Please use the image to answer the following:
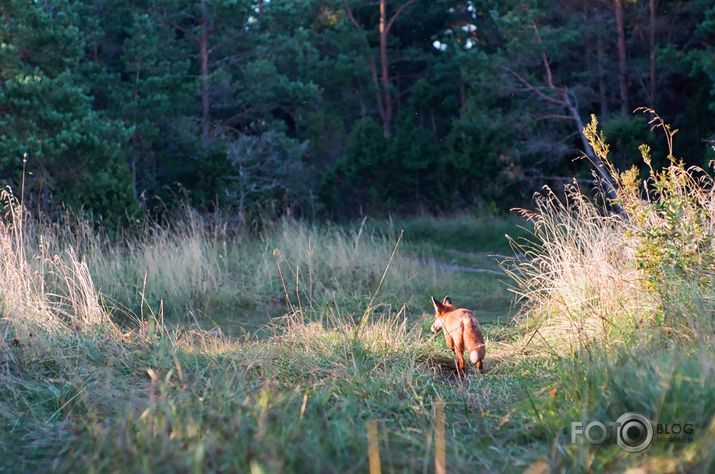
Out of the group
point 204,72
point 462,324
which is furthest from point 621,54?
point 462,324

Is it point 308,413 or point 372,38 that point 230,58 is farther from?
point 308,413

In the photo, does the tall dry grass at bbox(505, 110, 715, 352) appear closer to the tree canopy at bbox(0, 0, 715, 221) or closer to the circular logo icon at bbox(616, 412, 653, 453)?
the circular logo icon at bbox(616, 412, 653, 453)

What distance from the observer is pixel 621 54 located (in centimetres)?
2366

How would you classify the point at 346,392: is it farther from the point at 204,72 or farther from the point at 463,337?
the point at 204,72

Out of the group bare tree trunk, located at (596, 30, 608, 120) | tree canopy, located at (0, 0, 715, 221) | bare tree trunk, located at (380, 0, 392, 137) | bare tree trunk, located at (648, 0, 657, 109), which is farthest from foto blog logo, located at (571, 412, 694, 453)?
bare tree trunk, located at (380, 0, 392, 137)

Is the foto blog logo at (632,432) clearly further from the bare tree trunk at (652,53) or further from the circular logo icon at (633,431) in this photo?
the bare tree trunk at (652,53)

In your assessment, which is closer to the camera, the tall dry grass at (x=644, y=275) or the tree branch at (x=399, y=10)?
the tall dry grass at (x=644, y=275)

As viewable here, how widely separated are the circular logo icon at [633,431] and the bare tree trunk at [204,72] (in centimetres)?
2198

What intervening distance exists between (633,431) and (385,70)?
90.9ft

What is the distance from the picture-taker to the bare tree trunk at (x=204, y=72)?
24844mm

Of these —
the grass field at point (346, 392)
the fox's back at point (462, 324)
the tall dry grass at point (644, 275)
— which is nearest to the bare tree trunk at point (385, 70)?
the grass field at point (346, 392)

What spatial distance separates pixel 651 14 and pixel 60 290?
62.2 feet

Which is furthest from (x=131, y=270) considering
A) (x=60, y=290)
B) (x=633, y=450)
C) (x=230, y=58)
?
(x=230, y=58)

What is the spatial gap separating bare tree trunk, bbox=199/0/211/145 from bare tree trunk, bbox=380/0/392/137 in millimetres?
6854
